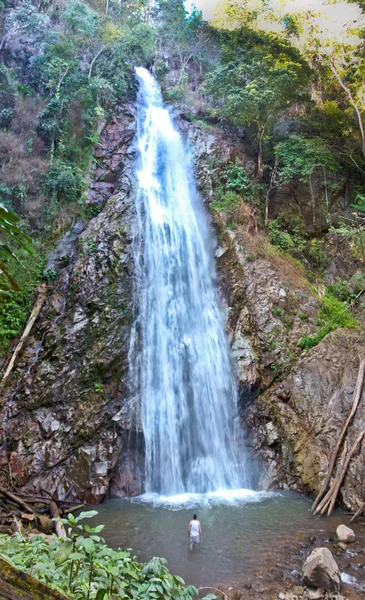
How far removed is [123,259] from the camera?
40.2 feet

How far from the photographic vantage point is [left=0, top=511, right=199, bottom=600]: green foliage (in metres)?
2.01

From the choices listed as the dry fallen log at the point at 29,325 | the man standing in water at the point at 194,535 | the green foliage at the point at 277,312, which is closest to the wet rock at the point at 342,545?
the man standing in water at the point at 194,535

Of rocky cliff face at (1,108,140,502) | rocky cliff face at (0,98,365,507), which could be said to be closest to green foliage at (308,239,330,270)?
rocky cliff face at (0,98,365,507)

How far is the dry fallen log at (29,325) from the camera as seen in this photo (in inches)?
399

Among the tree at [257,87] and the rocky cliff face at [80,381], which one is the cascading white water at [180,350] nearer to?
the rocky cliff face at [80,381]

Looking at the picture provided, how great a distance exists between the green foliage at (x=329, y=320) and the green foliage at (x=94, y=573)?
9.41m

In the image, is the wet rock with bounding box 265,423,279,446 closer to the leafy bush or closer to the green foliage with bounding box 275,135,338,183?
the leafy bush

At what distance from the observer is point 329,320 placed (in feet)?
38.2

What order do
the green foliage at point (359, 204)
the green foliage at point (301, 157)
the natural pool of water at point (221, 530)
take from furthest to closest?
the green foliage at point (301, 157) < the green foliage at point (359, 204) < the natural pool of water at point (221, 530)

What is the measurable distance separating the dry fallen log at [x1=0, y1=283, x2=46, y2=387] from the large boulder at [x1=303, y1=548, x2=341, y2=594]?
825 cm

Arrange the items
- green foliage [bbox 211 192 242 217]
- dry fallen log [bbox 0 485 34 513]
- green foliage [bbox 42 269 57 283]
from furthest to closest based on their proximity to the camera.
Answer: green foliage [bbox 211 192 242 217]
green foliage [bbox 42 269 57 283]
dry fallen log [bbox 0 485 34 513]

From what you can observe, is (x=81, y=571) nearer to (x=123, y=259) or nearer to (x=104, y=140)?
(x=123, y=259)

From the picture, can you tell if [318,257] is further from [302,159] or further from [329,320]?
[329,320]

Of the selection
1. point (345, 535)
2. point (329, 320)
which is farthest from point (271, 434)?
point (329, 320)
